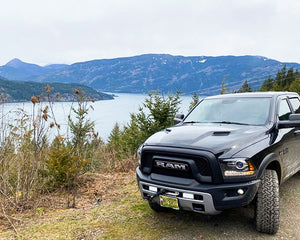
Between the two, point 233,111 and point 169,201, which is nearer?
point 169,201

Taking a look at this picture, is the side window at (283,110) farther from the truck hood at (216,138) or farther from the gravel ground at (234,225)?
the gravel ground at (234,225)

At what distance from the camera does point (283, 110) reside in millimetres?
4004

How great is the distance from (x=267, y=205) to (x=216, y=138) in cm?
98

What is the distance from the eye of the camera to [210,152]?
267 centimetres

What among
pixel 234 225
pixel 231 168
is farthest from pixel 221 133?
pixel 234 225

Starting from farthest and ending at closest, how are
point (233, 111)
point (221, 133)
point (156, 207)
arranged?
point (233, 111) → point (156, 207) → point (221, 133)

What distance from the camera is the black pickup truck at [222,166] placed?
263cm

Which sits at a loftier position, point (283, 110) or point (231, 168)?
point (283, 110)

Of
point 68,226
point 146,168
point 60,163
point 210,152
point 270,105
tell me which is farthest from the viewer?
point 60,163

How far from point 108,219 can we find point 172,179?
1499 millimetres

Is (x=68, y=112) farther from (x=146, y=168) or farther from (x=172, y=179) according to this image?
(x=172, y=179)

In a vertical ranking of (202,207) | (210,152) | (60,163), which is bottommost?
(60,163)

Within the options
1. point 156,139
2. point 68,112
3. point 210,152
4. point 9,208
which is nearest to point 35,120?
point 68,112

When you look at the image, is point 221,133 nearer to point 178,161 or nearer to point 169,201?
point 178,161
